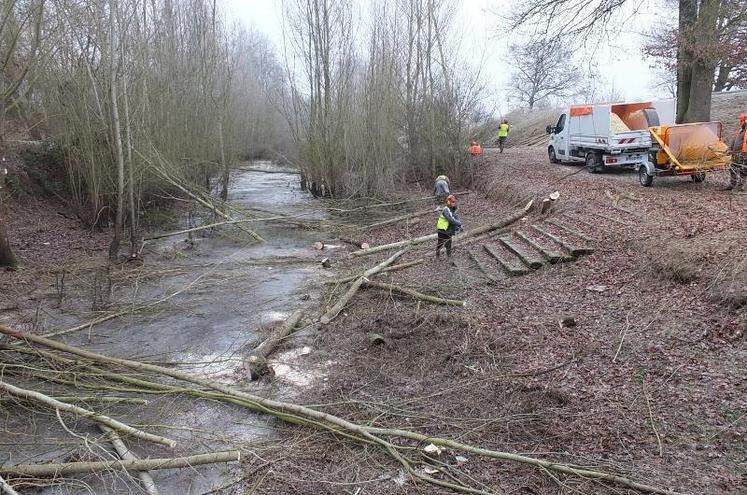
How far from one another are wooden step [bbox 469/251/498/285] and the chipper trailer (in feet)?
20.1

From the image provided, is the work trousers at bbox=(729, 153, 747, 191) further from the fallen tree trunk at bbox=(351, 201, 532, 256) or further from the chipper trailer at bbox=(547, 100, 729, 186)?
the fallen tree trunk at bbox=(351, 201, 532, 256)

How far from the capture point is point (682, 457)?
17.2 ft

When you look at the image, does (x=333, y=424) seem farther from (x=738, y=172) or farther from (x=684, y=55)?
(x=684, y=55)

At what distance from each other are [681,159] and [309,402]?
1251cm

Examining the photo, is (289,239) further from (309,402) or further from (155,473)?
(155,473)

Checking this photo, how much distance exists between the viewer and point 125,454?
18.4ft

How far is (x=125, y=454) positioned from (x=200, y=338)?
4078mm

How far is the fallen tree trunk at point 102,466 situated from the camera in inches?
210

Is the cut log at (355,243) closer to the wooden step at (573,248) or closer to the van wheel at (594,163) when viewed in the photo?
the wooden step at (573,248)

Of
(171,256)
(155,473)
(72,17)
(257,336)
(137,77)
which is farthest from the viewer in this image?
(171,256)

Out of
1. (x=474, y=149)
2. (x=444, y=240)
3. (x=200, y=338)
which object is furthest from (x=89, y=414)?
(x=474, y=149)

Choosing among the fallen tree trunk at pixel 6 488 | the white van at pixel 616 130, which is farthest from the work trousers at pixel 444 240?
the fallen tree trunk at pixel 6 488

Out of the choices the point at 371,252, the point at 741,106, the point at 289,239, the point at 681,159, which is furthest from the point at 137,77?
the point at 741,106

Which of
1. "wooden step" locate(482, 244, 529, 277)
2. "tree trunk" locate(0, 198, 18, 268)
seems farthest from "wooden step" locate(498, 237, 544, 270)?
"tree trunk" locate(0, 198, 18, 268)
